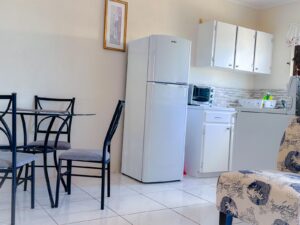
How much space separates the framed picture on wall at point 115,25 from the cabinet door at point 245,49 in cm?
168

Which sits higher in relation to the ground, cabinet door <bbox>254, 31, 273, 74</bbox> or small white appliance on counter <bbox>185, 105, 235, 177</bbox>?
cabinet door <bbox>254, 31, 273, 74</bbox>

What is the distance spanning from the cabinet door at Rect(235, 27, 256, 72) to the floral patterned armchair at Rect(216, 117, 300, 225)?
8.21 ft

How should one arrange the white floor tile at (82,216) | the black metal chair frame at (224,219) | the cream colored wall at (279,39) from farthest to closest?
1. the cream colored wall at (279,39)
2. the white floor tile at (82,216)
3. the black metal chair frame at (224,219)

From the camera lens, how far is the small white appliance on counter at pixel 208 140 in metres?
4.00

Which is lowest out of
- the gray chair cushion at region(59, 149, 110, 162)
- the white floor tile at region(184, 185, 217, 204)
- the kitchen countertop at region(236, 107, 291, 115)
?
the white floor tile at region(184, 185, 217, 204)

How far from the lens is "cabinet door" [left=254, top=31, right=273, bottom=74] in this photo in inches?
188

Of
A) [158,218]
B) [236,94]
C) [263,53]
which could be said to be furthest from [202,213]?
[263,53]

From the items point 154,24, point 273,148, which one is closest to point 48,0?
point 154,24

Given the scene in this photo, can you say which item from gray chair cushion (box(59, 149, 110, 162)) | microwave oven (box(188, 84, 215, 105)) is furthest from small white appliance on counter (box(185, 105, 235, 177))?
gray chair cushion (box(59, 149, 110, 162))

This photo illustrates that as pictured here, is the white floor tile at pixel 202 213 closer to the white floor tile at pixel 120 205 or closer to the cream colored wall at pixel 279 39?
the white floor tile at pixel 120 205

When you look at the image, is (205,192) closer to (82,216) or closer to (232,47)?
(82,216)

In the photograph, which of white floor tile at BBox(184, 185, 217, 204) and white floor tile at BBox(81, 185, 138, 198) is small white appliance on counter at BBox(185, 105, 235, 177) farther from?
white floor tile at BBox(81, 185, 138, 198)

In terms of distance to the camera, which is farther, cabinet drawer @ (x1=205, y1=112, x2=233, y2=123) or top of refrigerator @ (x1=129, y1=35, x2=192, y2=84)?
cabinet drawer @ (x1=205, y1=112, x2=233, y2=123)

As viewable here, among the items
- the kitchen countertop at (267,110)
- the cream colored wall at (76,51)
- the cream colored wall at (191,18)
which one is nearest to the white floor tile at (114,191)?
the cream colored wall at (76,51)
